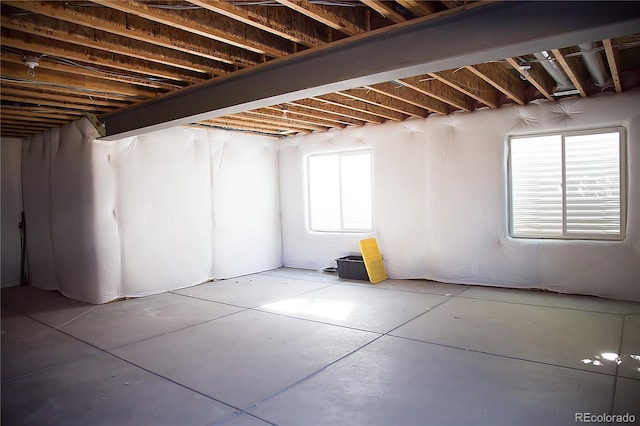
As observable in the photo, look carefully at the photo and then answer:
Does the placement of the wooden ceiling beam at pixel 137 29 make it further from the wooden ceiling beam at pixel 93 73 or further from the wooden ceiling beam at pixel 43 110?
the wooden ceiling beam at pixel 43 110

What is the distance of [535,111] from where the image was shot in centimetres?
530

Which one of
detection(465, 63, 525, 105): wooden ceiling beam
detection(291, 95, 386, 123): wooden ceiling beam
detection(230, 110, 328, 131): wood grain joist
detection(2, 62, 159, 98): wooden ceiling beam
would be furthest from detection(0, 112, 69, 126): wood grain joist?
detection(465, 63, 525, 105): wooden ceiling beam

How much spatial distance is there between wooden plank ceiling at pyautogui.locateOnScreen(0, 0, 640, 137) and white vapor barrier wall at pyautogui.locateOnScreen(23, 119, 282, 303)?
679 mm

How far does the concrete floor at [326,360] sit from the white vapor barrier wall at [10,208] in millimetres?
1775

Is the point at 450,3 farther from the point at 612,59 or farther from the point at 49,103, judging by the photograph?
the point at 49,103

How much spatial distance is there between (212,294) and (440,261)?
10.8 feet

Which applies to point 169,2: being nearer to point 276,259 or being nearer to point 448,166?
point 448,166

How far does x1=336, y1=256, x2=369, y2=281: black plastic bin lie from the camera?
6418 millimetres

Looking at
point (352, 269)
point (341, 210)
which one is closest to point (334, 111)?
point (341, 210)

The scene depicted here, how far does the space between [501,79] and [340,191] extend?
341 centimetres

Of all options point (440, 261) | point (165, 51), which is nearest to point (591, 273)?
point (440, 261)

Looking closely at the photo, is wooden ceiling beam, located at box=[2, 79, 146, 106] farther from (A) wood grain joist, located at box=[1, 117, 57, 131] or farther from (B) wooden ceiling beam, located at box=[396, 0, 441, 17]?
(B) wooden ceiling beam, located at box=[396, 0, 441, 17]

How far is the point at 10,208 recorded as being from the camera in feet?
22.7

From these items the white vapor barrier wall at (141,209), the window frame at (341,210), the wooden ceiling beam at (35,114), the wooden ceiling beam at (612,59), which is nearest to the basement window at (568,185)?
the wooden ceiling beam at (612,59)
